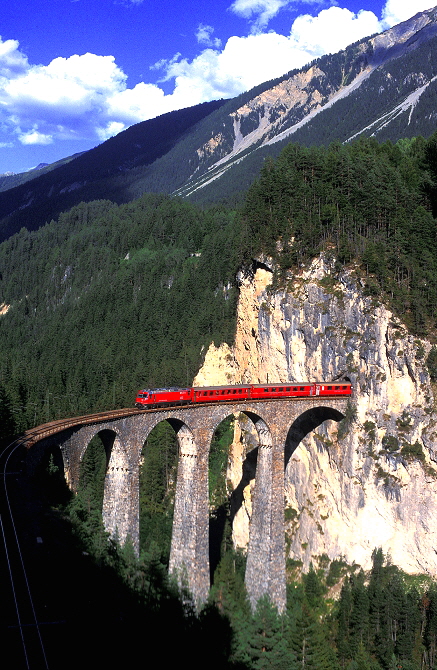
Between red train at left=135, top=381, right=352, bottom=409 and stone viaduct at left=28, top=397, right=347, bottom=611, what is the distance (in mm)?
790

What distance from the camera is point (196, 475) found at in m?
52.8

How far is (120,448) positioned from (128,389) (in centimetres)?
4681

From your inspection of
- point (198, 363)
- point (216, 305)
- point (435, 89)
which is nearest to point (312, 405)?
point (198, 363)

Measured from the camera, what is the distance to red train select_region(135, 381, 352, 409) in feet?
171

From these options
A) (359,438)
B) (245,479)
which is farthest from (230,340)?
(359,438)

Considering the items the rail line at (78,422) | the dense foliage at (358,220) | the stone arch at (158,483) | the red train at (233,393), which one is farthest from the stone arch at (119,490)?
the dense foliage at (358,220)

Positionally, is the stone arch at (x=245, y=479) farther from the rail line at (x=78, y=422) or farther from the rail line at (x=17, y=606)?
the rail line at (x=17, y=606)

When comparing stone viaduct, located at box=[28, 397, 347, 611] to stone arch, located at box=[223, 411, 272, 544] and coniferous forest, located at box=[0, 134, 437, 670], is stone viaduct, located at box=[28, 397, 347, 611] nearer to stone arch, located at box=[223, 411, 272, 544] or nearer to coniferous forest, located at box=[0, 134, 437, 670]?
coniferous forest, located at box=[0, 134, 437, 670]

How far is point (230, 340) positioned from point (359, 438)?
32.1 metres

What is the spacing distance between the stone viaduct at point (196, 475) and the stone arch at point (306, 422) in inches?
5.4

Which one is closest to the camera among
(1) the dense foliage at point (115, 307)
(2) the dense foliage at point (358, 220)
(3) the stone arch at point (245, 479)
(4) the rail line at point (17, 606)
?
(4) the rail line at point (17, 606)

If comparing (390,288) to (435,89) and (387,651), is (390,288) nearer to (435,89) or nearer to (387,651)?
(387,651)

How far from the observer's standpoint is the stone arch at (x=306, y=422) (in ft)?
198

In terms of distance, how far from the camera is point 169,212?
168250mm
